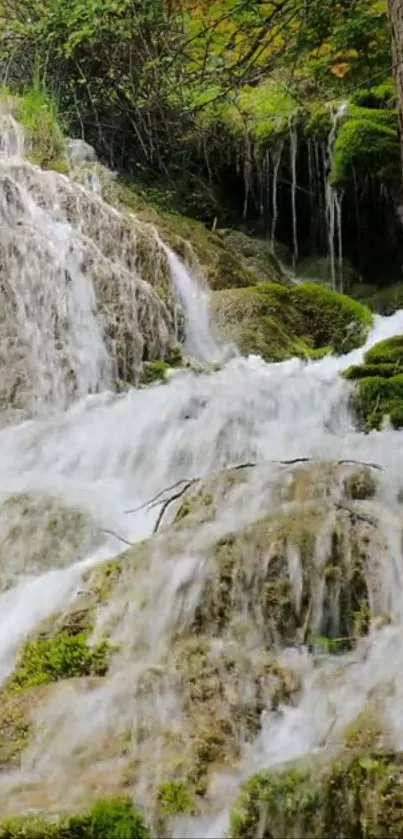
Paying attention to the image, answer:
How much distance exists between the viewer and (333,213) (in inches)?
484

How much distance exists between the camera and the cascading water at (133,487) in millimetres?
2471

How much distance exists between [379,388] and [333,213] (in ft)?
20.8

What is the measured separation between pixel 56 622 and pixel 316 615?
995 mm

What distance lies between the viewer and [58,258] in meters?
7.88

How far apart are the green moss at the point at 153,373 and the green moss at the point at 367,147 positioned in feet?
16.6

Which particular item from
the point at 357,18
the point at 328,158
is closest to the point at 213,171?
the point at 328,158

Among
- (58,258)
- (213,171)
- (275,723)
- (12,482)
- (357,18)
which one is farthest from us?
(213,171)

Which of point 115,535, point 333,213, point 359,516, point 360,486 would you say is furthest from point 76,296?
point 333,213

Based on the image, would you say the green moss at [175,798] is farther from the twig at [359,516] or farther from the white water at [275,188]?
the white water at [275,188]

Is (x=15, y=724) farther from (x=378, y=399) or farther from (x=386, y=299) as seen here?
(x=386, y=299)

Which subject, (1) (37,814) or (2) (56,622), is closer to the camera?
(1) (37,814)

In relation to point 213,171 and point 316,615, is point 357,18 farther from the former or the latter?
Answer: point 213,171

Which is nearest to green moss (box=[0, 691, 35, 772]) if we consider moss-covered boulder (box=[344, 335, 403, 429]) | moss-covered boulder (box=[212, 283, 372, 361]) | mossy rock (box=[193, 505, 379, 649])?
mossy rock (box=[193, 505, 379, 649])

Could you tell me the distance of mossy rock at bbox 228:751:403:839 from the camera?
6.73ft
